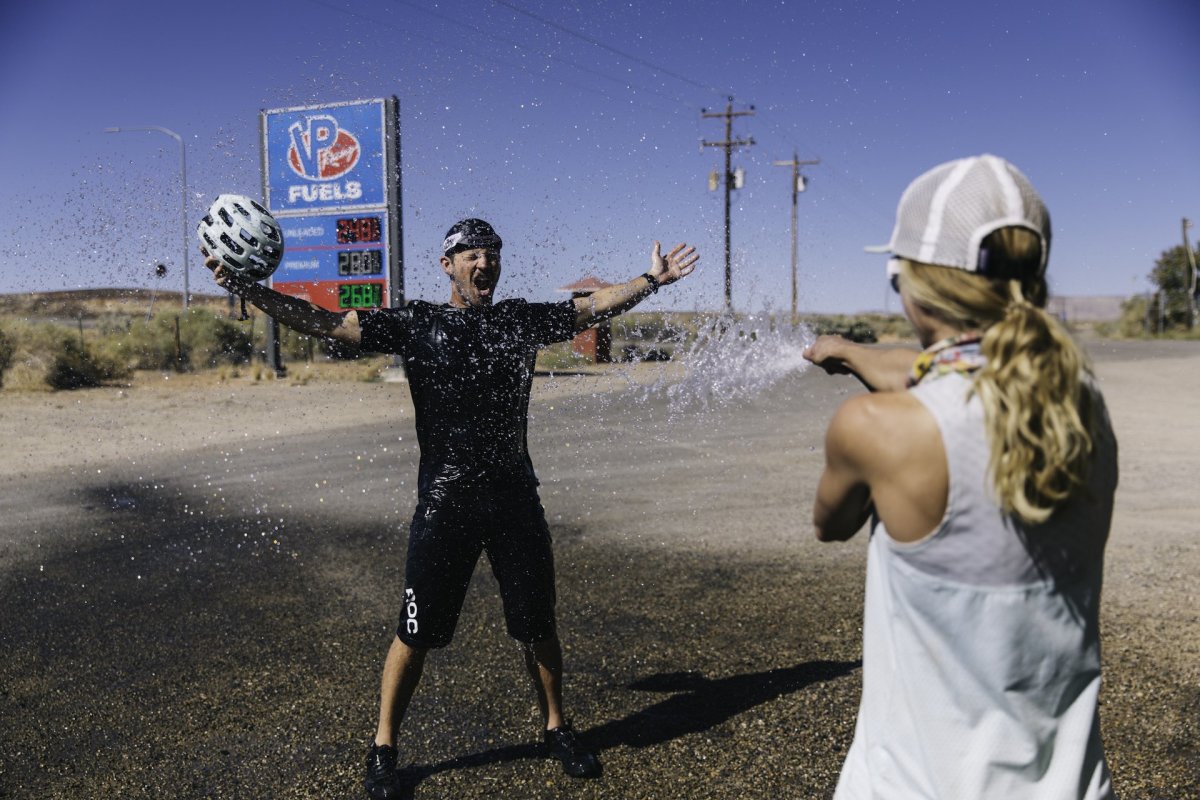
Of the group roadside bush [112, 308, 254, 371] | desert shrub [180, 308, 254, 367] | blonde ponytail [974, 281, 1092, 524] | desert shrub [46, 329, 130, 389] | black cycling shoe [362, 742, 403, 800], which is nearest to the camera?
blonde ponytail [974, 281, 1092, 524]

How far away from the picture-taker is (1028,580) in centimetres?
157

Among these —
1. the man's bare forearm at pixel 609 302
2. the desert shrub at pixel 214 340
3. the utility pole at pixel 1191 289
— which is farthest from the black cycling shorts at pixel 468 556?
the utility pole at pixel 1191 289

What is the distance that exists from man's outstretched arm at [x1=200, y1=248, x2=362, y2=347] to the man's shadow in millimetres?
1672

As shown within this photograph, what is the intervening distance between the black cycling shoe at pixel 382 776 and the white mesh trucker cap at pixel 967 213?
2.74 m

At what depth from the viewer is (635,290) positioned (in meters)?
3.85

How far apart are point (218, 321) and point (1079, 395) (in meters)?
34.8

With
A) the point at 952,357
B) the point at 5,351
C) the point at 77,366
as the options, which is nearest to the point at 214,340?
the point at 77,366

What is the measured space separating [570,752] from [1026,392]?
2.74 metres

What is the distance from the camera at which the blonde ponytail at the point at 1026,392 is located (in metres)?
1.46

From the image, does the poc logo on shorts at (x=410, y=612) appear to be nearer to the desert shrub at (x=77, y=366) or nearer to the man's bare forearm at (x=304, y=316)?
the man's bare forearm at (x=304, y=316)

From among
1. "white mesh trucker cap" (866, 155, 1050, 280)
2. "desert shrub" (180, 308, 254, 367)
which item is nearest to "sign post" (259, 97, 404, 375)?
"desert shrub" (180, 308, 254, 367)

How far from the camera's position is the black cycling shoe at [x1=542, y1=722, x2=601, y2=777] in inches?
146

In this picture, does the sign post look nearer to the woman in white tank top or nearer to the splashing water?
the splashing water

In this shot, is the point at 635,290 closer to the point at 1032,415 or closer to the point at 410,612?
the point at 410,612
